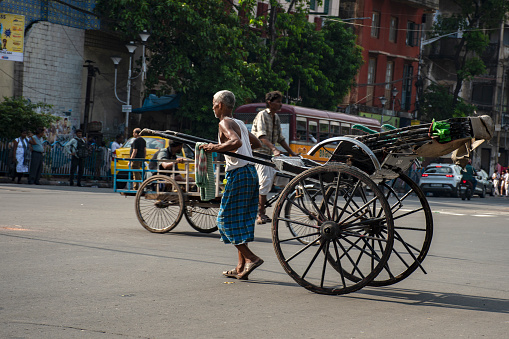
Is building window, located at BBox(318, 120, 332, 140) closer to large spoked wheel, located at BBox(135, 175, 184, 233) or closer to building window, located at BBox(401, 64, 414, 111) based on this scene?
large spoked wheel, located at BBox(135, 175, 184, 233)

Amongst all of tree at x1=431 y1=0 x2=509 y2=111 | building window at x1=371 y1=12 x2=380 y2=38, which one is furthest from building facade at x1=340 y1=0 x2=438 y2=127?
tree at x1=431 y1=0 x2=509 y2=111

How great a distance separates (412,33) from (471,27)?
13.7 ft

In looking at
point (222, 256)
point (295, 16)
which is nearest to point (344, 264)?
point (222, 256)

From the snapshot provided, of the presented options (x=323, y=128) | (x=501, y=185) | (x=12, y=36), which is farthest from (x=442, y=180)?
(x=12, y=36)

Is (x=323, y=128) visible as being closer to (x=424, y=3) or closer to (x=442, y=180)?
(x=442, y=180)

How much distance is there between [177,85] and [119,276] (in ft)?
73.3

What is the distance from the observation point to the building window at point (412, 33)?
1988 inches

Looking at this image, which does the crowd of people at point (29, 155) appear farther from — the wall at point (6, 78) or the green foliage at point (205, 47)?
the green foliage at point (205, 47)

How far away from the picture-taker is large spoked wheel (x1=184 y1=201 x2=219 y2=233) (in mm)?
10594

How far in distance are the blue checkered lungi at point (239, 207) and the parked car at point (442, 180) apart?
26772 millimetres

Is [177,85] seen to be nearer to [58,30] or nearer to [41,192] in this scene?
[58,30]

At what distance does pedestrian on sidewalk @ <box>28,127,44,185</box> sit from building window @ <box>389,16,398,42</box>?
31138 millimetres

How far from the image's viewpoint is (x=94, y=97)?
30.6m

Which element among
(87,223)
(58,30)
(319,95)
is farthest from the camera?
(319,95)
